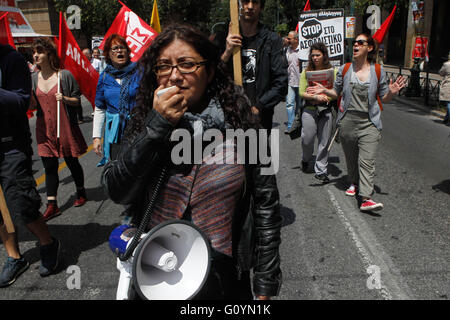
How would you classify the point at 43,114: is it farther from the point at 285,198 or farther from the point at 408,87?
the point at 408,87

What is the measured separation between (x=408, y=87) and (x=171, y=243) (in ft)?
47.3

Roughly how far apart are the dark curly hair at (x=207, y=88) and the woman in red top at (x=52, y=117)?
3.39m

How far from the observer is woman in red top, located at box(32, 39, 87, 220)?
4.69 metres

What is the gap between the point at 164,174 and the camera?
146 centimetres

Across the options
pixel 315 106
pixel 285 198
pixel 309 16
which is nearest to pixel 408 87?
pixel 309 16

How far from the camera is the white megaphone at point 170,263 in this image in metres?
1.36

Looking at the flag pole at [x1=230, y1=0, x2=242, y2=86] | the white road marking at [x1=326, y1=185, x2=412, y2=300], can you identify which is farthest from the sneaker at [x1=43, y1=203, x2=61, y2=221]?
the white road marking at [x1=326, y1=185, x2=412, y2=300]

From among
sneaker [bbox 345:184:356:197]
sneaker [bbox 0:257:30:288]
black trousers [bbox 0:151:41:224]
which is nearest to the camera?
black trousers [bbox 0:151:41:224]

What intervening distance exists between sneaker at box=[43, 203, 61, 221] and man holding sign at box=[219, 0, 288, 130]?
2.75 metres

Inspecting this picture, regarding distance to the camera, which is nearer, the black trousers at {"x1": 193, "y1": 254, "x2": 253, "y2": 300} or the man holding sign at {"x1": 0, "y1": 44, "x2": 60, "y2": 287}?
the black trousers at {"x1": 193, "y1": 254, "x2": 253, "y2": 300}

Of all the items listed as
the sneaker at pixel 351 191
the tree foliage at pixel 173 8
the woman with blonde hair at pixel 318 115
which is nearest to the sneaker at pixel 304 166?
the woman with blonde hair at pixel 318 115

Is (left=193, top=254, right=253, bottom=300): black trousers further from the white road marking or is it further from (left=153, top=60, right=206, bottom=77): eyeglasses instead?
the white road marking

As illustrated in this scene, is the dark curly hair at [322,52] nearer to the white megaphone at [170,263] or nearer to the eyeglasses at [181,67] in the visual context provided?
the eyeglasses at [181,67]

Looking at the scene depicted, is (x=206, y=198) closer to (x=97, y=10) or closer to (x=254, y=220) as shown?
(x=254, y=220)
